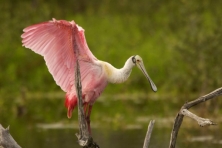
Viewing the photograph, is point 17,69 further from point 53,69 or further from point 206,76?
point 53,69

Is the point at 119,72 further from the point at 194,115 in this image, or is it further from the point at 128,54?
the point at 128,54

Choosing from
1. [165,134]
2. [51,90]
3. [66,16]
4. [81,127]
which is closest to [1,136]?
[81,127]

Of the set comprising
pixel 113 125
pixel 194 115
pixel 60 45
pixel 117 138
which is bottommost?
pixel 113 125

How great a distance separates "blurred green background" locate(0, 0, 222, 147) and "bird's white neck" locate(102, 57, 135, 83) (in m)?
5.18

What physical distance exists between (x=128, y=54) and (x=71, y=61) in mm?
12149

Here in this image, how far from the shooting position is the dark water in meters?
12.5

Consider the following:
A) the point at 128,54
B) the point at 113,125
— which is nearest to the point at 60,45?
the point at 113,125

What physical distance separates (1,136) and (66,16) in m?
17.2

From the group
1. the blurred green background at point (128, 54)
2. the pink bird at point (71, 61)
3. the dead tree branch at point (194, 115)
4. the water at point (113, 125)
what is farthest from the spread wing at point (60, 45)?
the blurred green background at point (128, 54)

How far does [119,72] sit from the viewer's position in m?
9.52

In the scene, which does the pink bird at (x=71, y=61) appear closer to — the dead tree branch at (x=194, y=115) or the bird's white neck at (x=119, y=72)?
the bird's white neck at (x=119, y=72)

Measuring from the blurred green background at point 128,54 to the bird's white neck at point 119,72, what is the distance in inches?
204

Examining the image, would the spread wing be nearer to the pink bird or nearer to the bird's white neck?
the pink bird

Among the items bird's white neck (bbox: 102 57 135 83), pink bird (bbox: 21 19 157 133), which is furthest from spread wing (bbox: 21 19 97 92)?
bird's white neck (bbox: 102 57 135 83)
